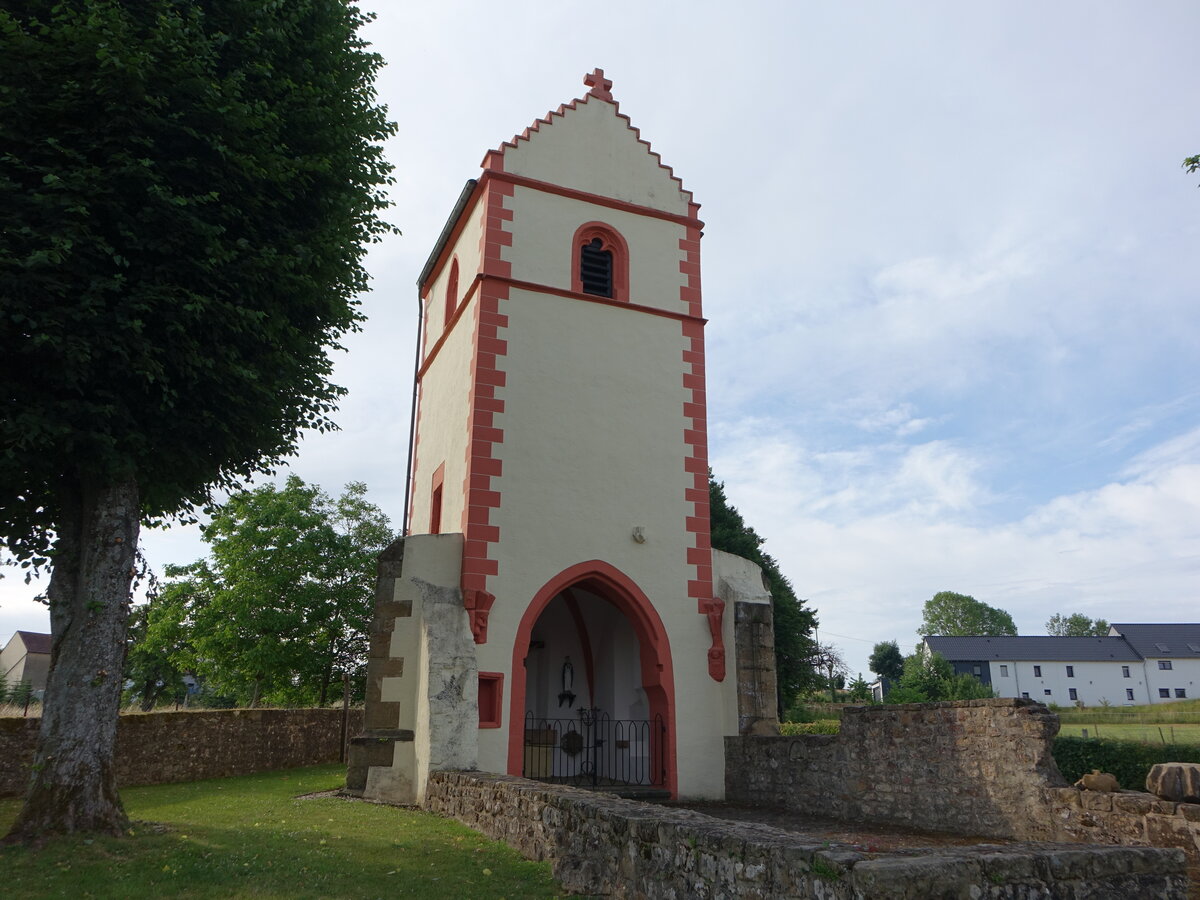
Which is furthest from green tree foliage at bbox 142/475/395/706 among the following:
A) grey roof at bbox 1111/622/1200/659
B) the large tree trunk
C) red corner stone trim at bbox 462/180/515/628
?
grey roof at bbox 1111/622/1200/659

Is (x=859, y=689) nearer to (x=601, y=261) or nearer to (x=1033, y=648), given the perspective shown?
(x=601, y=261)

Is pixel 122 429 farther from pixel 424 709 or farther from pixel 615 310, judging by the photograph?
pixel 615 310

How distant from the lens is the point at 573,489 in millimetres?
14258

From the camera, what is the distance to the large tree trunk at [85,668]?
789 cm

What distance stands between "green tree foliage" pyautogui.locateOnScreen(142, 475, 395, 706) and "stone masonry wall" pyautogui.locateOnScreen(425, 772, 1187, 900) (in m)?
21.7

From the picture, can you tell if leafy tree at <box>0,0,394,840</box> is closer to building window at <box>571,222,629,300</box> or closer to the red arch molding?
the red arch molding

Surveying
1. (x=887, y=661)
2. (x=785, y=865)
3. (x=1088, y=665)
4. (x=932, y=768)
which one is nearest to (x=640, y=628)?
(x=932, y=768)

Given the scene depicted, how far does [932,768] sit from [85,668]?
881cm

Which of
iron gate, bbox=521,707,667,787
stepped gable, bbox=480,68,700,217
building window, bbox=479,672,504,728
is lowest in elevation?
iron gate, bbox=521,707,667,787

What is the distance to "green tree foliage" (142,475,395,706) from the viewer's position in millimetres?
26406

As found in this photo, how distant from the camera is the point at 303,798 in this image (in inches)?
479

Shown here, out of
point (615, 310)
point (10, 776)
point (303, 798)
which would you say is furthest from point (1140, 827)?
point (10, 776)

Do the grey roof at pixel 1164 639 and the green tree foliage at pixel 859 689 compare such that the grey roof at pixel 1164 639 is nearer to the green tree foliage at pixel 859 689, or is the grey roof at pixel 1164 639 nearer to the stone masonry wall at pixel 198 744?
the green tree foliage at pixel 859 689

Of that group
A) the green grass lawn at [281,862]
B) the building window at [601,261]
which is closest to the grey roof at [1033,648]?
the building window at [601,261]
